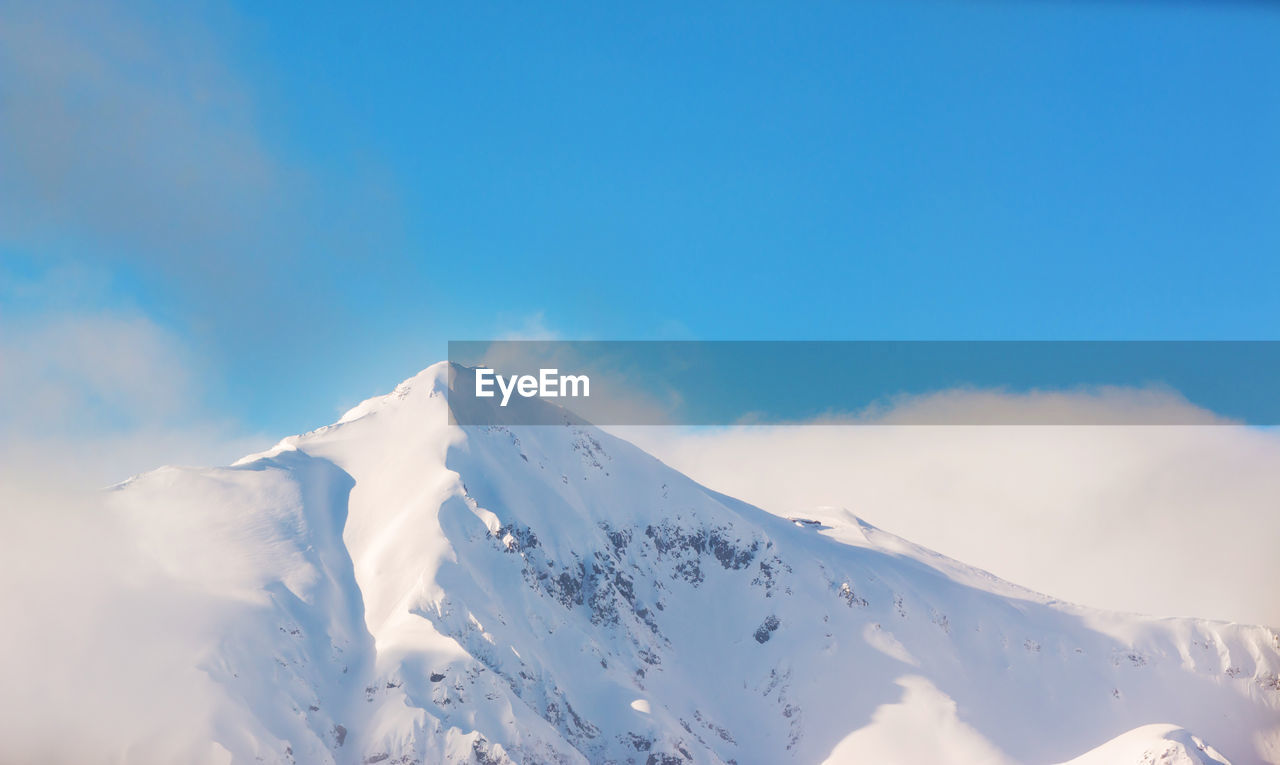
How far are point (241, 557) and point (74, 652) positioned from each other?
1819 inches

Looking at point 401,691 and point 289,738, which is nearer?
point 289,738

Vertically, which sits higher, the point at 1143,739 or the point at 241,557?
the point at 241,557

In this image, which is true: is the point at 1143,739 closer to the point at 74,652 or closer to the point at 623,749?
the point at 623,749

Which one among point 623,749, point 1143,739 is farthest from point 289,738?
point 1143,739

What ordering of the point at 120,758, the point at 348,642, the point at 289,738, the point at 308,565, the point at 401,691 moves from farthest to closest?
the point at 308,565, the point at 348,642, the point at 401,691, the point at 289,738, the point at 120,758

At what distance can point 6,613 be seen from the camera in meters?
144

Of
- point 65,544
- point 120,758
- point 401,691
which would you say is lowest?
point 120,758

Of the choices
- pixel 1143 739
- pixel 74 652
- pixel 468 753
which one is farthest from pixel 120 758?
pixel 1143 739

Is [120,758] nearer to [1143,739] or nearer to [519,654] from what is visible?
[519,654]

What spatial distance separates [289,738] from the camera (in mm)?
157875

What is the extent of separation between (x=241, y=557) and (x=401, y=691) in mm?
41416

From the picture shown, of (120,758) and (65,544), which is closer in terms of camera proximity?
Answer: (120,758)

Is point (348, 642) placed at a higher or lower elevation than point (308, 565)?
lower

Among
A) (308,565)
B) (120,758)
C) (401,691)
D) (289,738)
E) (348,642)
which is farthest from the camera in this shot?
(308,565)
